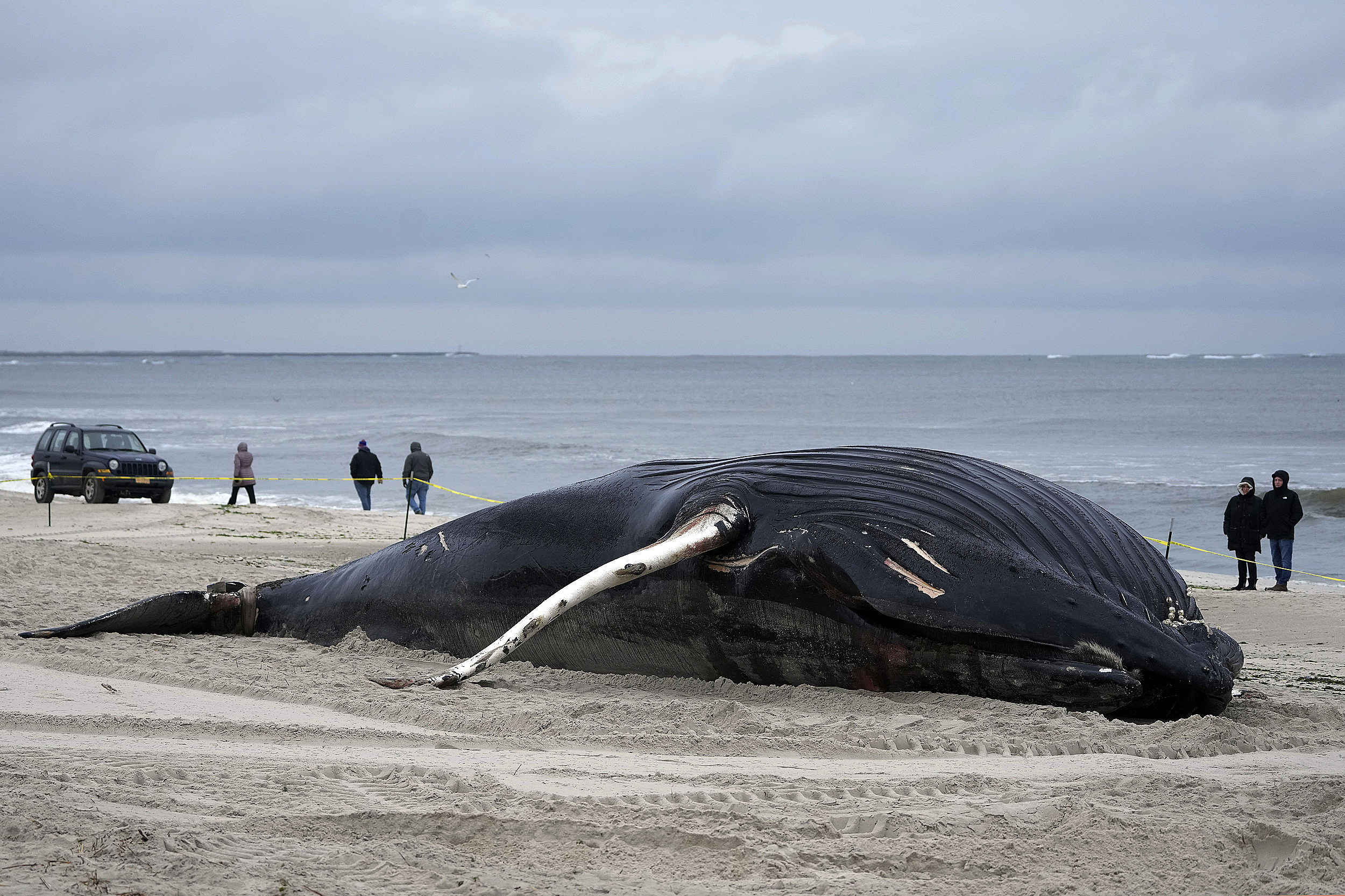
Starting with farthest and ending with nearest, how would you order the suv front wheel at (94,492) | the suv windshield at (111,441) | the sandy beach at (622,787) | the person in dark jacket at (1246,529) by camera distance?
the suv windshield at (111,441) < the suv front wheel at (94,492) < the person in dark jacket at (1246,529) < the sandy beach at (622,787)

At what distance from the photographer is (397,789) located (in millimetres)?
4090

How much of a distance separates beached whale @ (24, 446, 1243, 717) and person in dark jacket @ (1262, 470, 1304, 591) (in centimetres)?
1004

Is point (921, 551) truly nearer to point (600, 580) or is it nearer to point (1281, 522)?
point (600, 580)

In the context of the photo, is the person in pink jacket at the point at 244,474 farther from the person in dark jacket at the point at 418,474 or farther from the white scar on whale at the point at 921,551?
the white scar on whale at the point at 921,551

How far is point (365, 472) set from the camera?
2331cm

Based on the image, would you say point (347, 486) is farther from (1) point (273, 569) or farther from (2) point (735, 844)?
(2) point (735, 844)

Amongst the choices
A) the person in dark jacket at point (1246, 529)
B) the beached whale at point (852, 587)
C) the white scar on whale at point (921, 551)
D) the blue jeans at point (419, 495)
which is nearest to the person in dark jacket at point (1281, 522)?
the person in dark jacket at point (1246, 529)

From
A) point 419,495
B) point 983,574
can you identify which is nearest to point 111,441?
point 419,495

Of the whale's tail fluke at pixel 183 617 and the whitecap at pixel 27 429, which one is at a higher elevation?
the whitecap at pixel 27 429

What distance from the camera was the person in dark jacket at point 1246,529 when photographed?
15155 millimetres

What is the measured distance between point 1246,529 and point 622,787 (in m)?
13.6

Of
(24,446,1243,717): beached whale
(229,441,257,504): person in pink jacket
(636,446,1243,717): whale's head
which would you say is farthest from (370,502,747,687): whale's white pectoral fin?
(229,441,257,504): person in pink jacket

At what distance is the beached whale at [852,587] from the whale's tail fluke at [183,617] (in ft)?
7.20

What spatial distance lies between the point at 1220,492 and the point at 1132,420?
1220 inches
